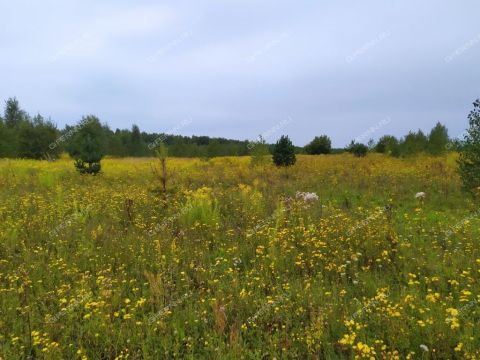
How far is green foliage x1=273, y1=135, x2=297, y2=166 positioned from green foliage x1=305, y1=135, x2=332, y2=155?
28.5 meters

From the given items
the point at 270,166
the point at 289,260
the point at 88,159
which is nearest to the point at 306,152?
the point at 270,166

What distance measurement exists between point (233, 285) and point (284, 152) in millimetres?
18385

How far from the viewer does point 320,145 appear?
1970 inches

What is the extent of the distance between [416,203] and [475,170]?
1878 mm

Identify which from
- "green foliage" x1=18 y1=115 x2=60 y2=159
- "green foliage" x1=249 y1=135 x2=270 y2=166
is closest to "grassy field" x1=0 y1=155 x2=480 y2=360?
"green foliage" x1=249 y1=135 x2=270 y2=166

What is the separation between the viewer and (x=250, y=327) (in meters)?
3.97

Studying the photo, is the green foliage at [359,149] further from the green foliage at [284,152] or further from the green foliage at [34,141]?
the green foliage at [34,141]

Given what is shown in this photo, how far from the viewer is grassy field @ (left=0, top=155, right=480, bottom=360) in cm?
354

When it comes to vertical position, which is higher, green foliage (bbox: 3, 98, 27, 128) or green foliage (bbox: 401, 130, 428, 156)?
green foliage (bbox: 3, 98, 27, 128)

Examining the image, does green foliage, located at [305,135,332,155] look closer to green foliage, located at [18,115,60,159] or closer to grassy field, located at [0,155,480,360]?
green foliage, located at [18,115,60,159]

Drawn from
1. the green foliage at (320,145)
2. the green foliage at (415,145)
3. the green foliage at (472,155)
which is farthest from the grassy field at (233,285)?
the green foliage at (320,145)

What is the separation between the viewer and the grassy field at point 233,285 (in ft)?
11.6

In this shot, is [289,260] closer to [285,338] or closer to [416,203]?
[285,338]

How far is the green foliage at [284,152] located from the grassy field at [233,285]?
13786 millimetres
